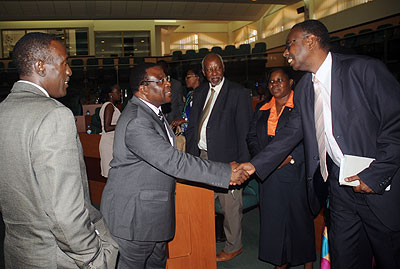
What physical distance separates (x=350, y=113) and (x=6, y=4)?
18521mm

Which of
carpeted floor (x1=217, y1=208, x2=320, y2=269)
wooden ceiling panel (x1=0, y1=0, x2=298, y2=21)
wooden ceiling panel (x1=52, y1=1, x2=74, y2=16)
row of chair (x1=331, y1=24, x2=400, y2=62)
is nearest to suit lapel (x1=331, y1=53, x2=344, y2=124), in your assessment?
carpeted floor (x1=217, y1=208, x2=320, y2=269)

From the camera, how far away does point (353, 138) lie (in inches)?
75.2

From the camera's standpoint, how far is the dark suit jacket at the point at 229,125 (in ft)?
10.7

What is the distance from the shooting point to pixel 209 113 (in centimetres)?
341

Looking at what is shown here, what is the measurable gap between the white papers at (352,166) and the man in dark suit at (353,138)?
3cm

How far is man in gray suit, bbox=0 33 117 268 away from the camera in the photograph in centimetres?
124

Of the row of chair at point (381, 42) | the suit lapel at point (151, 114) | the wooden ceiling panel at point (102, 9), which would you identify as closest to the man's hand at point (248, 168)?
the suit lapel at point (151, 114)

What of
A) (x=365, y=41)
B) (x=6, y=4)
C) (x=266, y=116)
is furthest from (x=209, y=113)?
(x=6, y=4)

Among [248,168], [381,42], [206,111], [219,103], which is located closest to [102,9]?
[381,42]

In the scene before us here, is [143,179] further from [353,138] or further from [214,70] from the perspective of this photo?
[214,70]

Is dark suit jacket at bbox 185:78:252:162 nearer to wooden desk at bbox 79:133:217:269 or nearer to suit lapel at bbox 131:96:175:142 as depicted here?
wooden desk at bbox 79:133:217:269

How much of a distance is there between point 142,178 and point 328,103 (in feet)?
3.92

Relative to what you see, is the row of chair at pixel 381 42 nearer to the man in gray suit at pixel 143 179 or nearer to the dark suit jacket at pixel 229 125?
the dark suit jacket at pixel 229 125

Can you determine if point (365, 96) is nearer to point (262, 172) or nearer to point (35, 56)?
point (262, 172)
